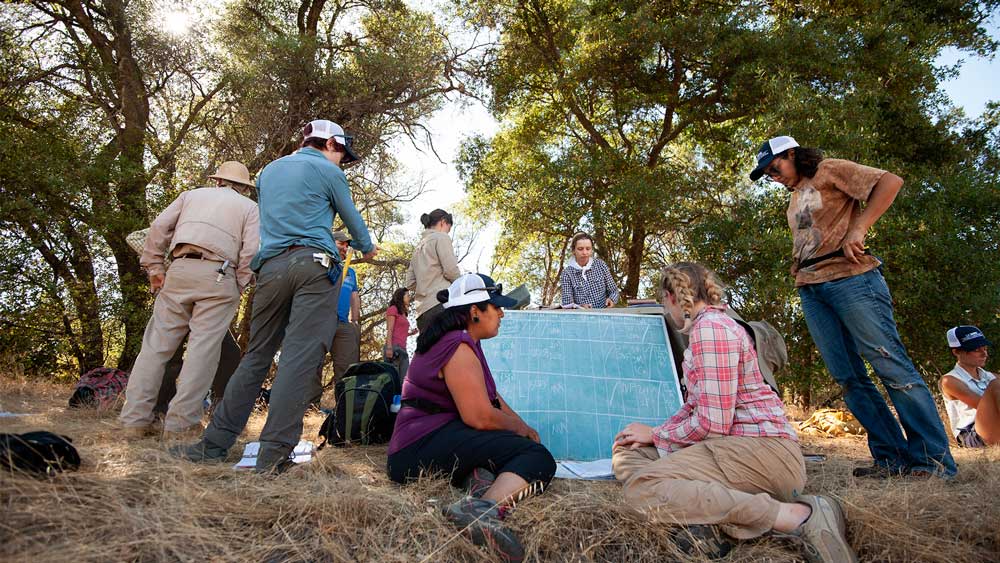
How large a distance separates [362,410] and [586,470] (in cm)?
156

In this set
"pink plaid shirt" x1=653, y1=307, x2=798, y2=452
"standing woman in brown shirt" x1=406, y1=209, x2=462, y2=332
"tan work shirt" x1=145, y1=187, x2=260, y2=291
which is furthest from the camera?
"standing woman in brown shirt" x1=406, y1=209, x2=462, y2=332

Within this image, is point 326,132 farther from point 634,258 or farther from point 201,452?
point 634,258

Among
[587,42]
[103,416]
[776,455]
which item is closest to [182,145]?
[103,416]

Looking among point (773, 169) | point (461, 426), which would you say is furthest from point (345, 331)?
point (773, 169)

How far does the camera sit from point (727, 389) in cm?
235

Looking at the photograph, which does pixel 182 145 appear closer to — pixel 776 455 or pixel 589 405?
pixel 589 405

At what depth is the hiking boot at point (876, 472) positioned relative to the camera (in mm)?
3041

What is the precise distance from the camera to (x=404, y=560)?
1.96m

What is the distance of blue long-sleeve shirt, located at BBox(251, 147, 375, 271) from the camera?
10.5 feet

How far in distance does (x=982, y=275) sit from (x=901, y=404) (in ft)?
15.4

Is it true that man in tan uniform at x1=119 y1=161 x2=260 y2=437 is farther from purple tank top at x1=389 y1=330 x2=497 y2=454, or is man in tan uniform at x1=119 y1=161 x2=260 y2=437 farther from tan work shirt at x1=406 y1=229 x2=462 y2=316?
purple tank top at x1=389 y1=330 x2=497 y2=454

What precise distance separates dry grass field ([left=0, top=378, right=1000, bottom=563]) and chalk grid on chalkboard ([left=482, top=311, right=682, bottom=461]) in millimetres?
1003

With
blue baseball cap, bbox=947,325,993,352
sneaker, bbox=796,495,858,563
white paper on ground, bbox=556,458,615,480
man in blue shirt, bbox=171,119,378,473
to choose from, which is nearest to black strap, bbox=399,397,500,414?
man in blue shirt, bbox=171,119,378,473

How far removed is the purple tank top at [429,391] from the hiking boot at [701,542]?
41.4 inches
